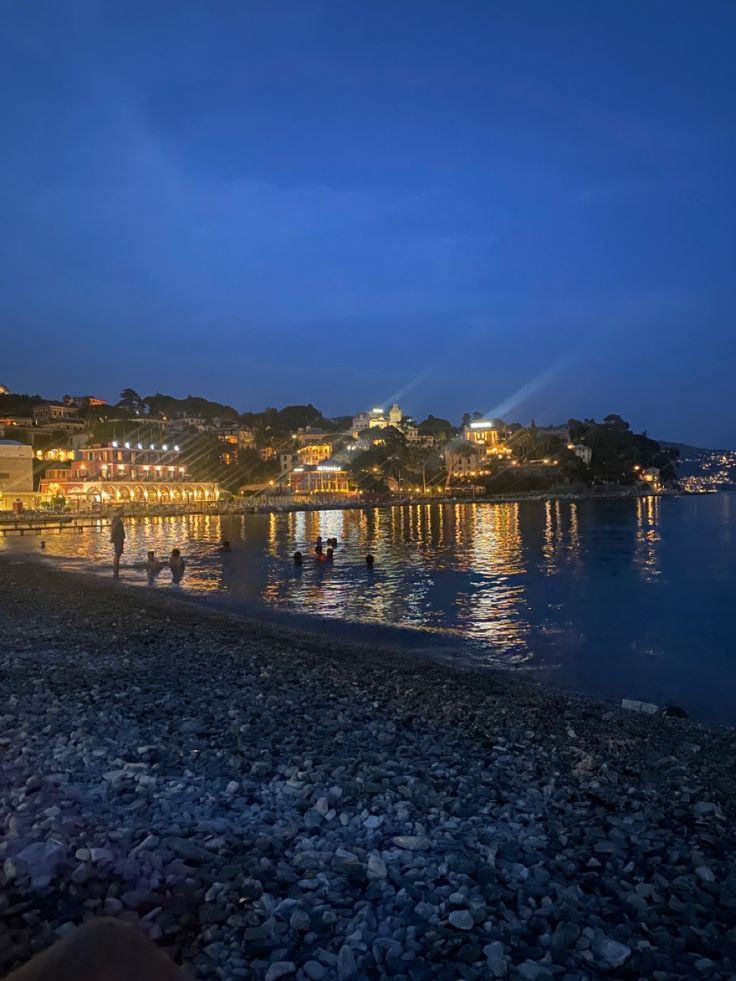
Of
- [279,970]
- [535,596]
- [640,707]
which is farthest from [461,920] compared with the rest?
[535,596]

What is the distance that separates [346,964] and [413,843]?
1.61m

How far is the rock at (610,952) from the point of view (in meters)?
4.30

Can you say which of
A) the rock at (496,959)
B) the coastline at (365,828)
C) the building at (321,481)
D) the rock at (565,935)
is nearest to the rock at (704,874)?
the coastline at (365,828)

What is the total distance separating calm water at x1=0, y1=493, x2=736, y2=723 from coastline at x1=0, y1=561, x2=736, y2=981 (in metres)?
5.94

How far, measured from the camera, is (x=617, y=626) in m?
22.4

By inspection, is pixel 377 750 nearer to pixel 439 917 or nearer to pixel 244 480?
pixel 439 917

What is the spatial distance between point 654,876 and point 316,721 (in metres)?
4.95

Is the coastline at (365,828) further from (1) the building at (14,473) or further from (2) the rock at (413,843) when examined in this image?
(1) the building at (14,473)

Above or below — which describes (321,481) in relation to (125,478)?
below

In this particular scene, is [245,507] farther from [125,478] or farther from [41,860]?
[41,860]

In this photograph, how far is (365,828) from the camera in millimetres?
5945

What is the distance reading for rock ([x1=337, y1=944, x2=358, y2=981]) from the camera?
13.3 feet

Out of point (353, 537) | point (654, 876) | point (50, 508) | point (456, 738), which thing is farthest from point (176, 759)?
point (50, 508)

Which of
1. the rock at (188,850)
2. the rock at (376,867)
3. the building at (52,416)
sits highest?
the building at (52,416)
